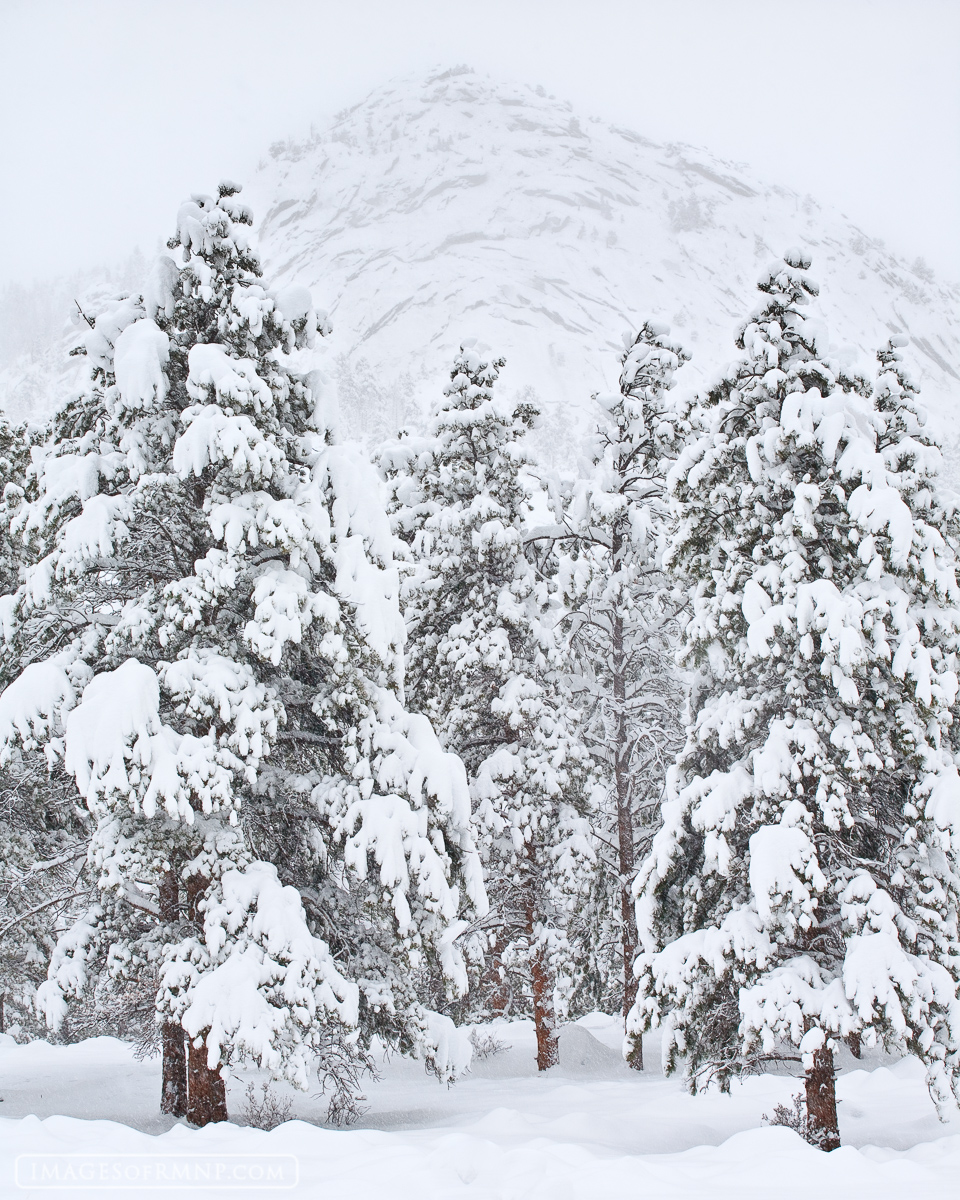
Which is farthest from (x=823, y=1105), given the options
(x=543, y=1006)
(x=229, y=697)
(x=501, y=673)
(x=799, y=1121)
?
(x=501, y=673)

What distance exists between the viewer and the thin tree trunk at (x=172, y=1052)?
8352 mm

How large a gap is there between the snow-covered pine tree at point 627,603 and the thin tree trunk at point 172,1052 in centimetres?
678

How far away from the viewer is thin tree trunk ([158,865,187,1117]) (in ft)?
27.4

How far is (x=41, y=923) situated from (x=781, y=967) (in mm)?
11707

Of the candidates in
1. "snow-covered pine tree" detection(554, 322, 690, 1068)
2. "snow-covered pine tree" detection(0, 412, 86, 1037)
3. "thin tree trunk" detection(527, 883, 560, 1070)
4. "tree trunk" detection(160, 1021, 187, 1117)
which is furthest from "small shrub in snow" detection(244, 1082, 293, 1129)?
"snow-covered pine tree" detection(554, 322, 690, 1068)

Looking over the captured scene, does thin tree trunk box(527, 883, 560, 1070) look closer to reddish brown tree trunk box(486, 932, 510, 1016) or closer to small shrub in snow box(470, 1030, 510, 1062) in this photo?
reddish brown tree trunk box(486, 932, 510, 1016)

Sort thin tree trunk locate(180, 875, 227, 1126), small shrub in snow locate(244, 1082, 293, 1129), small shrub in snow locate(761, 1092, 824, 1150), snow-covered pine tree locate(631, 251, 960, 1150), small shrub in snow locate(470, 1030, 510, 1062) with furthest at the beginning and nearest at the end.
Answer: small shrub in snow locate(470, 1030, 510, 1062)
small shrub in snow locate(244, 1082, 293, 1129)
small shrub in snow locate(761, 1092, 824, 1150)
thin tree trunk locate(180, 875, 227, 1126)
snow-covered pine tree locate(631, 251, 960, 1150)

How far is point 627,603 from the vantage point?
43.9 feet

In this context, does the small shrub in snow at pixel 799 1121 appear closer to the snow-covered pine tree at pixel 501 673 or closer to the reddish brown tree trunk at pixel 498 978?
the snow-covered pine tree at pixel 501 673

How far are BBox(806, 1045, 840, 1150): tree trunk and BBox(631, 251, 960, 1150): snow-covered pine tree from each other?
0.02 meters

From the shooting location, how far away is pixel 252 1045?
652cm

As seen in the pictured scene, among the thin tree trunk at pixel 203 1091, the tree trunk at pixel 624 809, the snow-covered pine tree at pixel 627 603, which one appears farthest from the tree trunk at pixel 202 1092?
the snow-covered pine tree at pixel 627 603

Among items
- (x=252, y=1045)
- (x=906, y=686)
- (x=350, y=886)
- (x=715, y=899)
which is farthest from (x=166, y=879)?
(x=906, y=686)

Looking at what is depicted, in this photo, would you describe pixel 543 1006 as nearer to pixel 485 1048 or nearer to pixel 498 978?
pixel 485 1048
